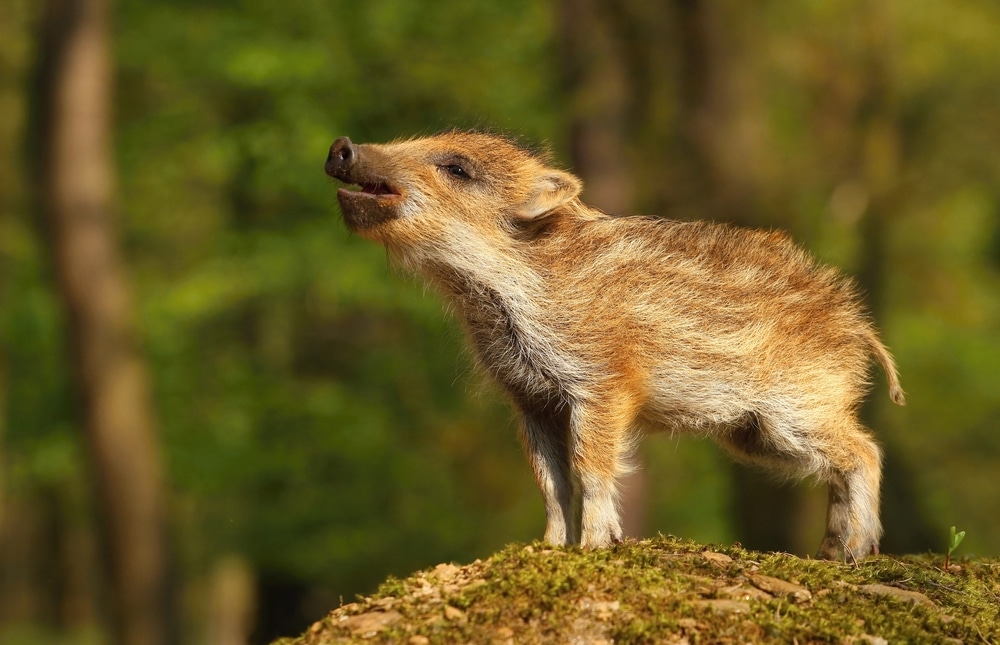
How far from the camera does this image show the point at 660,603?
4332mm

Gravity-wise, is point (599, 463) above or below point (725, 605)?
above

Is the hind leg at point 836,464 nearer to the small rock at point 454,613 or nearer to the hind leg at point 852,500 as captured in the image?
the hind leg at point 852,500

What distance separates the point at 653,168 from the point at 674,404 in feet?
39.8

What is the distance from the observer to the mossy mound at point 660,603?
4.20 m

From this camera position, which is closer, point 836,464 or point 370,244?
point 836,464

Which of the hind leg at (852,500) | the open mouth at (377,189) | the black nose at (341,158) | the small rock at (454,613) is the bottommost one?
the small rock at (454,613)

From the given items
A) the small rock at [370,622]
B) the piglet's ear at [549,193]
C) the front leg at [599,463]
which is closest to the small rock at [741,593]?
the front leg at [599,463]

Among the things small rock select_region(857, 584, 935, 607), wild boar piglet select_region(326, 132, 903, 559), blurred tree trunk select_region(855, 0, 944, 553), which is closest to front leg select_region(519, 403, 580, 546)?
wild boar piglet select_region(326, 132, 903, 559)

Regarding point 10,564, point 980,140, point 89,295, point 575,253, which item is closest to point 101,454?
point 89,295

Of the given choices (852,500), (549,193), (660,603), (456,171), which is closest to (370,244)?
(456,171)

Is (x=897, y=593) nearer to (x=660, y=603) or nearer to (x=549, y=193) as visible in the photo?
(x=660, y=603)

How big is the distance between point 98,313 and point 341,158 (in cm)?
981

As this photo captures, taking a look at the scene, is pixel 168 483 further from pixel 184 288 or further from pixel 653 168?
pixel 653 168

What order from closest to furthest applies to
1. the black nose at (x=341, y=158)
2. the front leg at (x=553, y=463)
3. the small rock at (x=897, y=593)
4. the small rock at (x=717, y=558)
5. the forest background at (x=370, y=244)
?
the small rock at (x=897, y=593) < the small rock at (x=717, y=558) < the front leg at (x=553, y=463) < the black nose at (x=341, y=158) < the forest background at (x=370, y=244)
